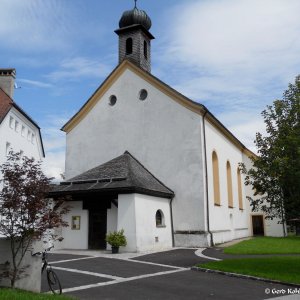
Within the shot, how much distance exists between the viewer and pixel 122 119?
25703mm

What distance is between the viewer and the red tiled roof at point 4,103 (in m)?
28.9

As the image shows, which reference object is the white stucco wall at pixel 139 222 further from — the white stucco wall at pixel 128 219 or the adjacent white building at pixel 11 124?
the adjacent white building at pixel 11 124

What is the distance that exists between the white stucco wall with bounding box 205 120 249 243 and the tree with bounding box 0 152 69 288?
1572cm

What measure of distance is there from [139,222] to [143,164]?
5.75 m

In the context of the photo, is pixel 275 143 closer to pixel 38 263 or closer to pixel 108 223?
pixel 38 263

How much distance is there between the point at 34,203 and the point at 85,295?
2.37 metres

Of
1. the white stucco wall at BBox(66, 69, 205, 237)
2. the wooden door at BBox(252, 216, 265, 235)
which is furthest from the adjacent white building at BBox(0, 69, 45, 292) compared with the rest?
the wooden door at BBox(252, 216, 265, 235)

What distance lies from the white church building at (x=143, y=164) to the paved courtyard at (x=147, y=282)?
5.30 metres

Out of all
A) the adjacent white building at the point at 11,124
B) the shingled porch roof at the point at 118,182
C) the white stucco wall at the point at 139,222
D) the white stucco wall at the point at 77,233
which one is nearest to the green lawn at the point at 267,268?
the white stucco wall at the point at 139,222

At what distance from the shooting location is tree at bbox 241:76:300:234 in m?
12.4

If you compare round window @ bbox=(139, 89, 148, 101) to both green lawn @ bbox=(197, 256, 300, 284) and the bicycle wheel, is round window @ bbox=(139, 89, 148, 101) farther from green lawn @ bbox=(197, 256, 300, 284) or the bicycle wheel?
the bicycle wheel

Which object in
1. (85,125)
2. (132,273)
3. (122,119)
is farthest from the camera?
(85,125)

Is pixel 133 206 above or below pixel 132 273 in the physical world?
above

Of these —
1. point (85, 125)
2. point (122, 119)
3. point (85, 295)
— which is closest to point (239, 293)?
point (85, 295)
